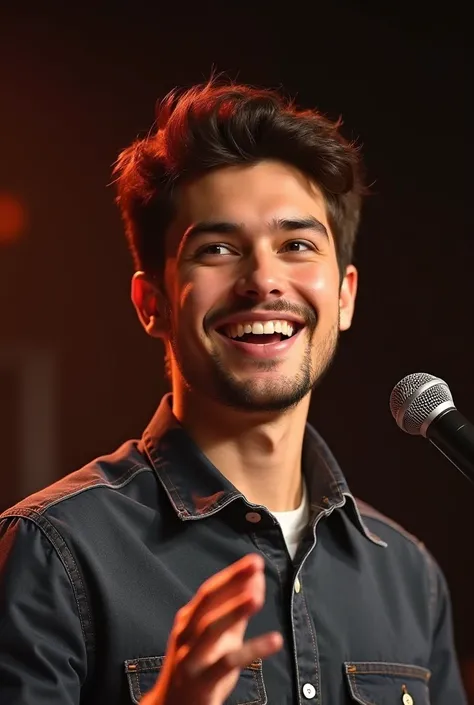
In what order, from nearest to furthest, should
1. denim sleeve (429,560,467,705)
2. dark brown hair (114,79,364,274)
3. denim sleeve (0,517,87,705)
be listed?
1. denim sleeve (0,517,87,705)
2. dark brown hair (114,79,364,274)
3. denim sleeve (429,560,467,705)

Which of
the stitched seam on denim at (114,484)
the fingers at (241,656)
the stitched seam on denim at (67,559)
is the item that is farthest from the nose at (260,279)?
the fingers at (241,656)

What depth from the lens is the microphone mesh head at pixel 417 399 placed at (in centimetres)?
140

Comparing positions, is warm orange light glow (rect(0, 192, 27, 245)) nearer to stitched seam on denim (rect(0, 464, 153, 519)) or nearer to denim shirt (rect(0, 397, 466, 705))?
denim shirt (rect(0, 397, 466, 705))

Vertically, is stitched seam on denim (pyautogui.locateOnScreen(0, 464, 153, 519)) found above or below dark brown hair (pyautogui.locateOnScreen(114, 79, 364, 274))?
below

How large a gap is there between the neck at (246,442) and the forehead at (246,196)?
301mm

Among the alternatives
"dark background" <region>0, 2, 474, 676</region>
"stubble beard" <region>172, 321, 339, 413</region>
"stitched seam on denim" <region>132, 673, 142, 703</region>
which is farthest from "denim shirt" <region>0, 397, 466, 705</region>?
"dark background" <region>0, 2, 474, 676</region>

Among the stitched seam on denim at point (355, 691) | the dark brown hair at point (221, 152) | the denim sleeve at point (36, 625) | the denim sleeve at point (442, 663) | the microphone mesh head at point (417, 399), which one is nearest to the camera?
the microphone mesh head at point (417, 399)

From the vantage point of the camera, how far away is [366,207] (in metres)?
2.88

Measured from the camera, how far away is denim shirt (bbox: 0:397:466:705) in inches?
64.5

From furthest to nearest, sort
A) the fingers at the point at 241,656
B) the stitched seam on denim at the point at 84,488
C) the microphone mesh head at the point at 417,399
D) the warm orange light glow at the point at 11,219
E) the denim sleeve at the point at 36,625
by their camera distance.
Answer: the warm orange light glow at the point at 11,219
the stitched seam on denim at the point at 84,488
the denim sleeve at the point at 36,625
the microphone mesh head at the point at 417,399
the fingers at the point at 241,656

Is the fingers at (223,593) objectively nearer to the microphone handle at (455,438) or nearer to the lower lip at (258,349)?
the microphone handle at (455,438)

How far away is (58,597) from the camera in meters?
1.64

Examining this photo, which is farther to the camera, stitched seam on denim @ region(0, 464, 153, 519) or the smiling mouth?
the smiling mouth

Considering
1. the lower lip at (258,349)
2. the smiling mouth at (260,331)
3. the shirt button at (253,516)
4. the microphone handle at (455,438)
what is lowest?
the shirt button at (253,516)
